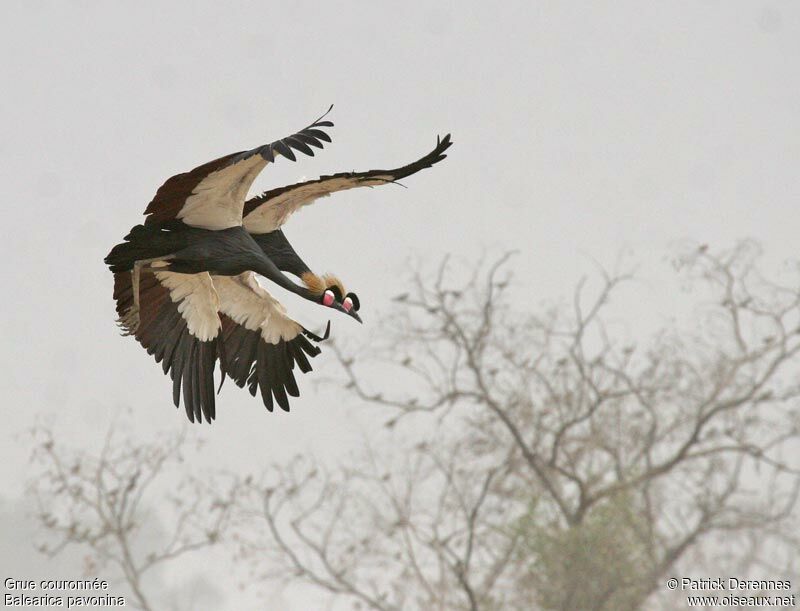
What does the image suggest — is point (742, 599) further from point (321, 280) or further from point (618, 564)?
point (321, 280)

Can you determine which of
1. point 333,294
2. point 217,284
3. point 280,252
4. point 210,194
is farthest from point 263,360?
point 210,194

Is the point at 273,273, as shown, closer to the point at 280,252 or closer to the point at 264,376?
the point at 280,252

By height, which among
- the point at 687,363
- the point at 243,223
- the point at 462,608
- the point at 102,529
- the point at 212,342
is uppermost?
the point at 687,363

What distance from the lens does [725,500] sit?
69.9ft

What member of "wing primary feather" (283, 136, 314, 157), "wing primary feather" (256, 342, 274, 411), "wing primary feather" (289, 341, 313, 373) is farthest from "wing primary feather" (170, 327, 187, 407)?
"wing primary feather" (283, 136, 314, 157)

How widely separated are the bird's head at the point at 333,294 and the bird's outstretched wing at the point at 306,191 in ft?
1.80

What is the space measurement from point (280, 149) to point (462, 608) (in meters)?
13.9

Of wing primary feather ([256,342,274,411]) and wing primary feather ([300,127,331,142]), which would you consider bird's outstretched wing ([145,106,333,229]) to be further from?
wing primary feather ([256,342,274,411])

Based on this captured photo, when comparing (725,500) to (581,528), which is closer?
(581,528)

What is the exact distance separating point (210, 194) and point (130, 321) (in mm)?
1101

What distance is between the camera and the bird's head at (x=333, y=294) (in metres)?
8.12

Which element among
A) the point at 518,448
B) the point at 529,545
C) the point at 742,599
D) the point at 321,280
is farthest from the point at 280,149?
the point at 742,599

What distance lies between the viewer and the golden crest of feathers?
821 cm

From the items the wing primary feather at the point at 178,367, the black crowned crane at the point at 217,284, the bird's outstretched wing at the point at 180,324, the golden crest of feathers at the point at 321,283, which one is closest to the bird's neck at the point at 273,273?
the black crowned crane at the point at 217,284
